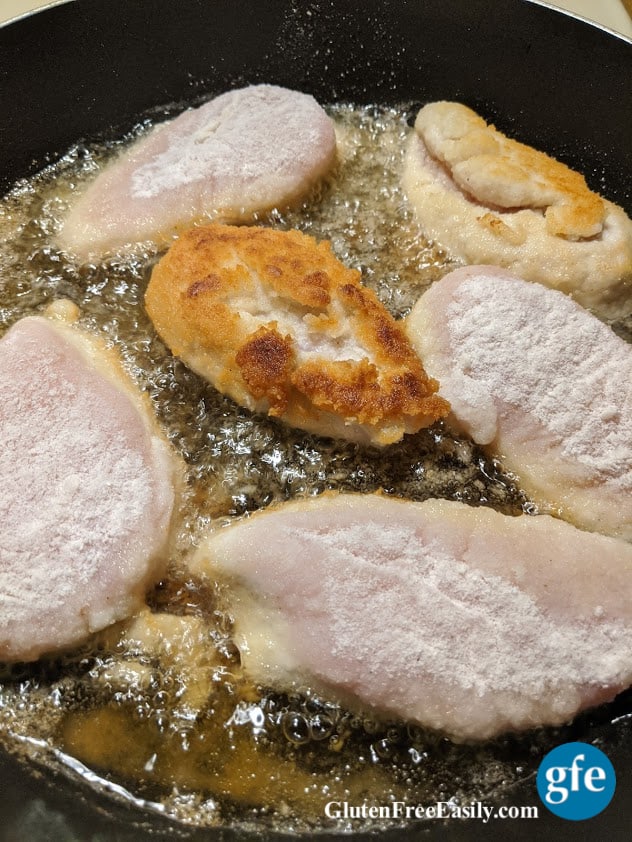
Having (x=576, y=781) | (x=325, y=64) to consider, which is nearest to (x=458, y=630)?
(x=576, y=781)

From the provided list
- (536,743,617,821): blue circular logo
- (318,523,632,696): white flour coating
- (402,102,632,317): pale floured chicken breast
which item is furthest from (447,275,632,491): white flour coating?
(536,743,617,821): blue circular logo

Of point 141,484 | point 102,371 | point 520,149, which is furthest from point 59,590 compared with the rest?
point 520,149

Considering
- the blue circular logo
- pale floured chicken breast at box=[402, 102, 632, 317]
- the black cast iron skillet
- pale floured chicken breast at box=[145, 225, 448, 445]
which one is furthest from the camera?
the black cast iron skillet

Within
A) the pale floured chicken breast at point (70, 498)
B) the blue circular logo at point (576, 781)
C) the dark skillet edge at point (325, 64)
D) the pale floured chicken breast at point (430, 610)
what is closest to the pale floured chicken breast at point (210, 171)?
the dark skillet edge at point (325, 64)

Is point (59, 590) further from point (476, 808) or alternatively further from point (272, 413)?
point (476, 808)

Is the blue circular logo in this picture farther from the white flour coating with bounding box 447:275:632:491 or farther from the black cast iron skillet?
the black cast iron skillet

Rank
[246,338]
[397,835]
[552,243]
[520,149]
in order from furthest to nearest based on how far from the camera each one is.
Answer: [520,149], [552,243], [246,338], [397,835]

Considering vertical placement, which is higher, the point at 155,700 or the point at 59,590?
the point at 59,590

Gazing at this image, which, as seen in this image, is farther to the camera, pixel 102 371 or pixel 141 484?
pixel 102 371
